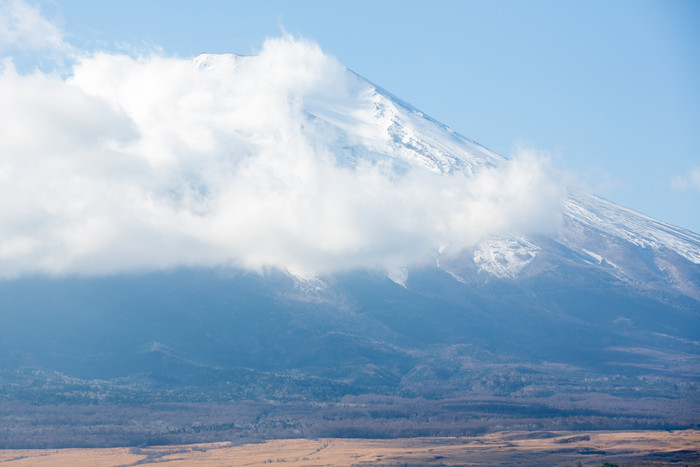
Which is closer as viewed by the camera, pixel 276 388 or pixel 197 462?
pixel 197 462

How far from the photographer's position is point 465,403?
17112 centimetres

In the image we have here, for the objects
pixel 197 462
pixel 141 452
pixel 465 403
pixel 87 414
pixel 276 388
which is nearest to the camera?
pixel 197 462

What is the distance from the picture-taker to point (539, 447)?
128 metres

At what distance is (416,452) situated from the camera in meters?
123

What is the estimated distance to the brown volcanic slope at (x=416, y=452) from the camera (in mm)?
113938

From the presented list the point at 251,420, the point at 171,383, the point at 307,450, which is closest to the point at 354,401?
the point at 251,420

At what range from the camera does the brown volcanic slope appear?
113938 mm

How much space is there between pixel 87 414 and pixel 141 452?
31749 millimetres

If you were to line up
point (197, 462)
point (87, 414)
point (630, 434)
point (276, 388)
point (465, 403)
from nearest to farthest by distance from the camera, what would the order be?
point (197, 462) → point (630, 434) → point (87, 414) → point (465, 403) → point (276, 388)

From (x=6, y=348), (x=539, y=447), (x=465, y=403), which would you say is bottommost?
(x=539, y=447)

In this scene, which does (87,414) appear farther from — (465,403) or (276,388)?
(465,403)

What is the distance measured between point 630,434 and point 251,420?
62.2 m

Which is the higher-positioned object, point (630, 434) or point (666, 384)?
point (666, 384)

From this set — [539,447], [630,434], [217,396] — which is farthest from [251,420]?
[630,434]
